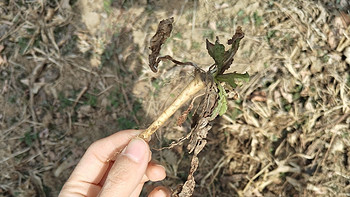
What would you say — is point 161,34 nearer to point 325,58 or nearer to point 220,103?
point 220,103

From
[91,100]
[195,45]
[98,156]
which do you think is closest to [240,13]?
[195,45]

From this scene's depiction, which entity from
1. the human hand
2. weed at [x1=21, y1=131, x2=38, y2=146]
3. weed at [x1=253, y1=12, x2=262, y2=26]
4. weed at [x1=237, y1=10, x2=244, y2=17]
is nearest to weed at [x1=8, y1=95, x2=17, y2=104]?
weed at [x1=21, y1=131, x2=38, y2=146]

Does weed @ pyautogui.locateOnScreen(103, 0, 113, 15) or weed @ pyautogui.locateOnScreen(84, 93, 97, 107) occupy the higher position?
weed @ pyautogui.locateOnScreen(103, 0, 113, 15)

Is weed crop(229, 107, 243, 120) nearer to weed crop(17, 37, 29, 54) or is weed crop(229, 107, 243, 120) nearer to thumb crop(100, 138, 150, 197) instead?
thumb crop(100, 138, 150, 197)

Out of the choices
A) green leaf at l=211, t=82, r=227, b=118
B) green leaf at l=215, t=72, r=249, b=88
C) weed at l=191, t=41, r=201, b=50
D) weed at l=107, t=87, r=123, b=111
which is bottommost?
weed at l=107, t=87, r=123, b=111

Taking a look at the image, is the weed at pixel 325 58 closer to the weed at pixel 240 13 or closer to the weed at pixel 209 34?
the weed at pixel 240 13
